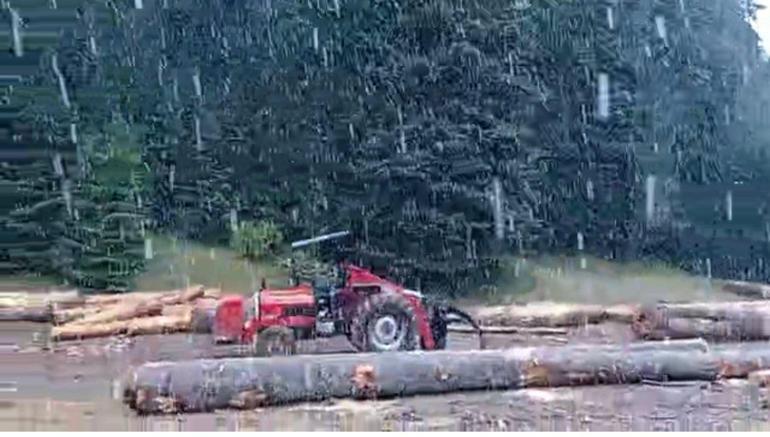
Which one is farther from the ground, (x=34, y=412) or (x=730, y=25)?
(x=730, y=25)

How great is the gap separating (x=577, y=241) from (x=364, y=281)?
1.32 meters

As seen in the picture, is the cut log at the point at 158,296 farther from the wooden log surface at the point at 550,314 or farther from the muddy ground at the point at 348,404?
the wooden log surface at the point at 550,314

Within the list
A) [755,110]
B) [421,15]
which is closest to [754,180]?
[755,110]

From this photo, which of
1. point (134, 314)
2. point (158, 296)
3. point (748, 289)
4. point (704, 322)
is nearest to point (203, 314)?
point (158, 296)

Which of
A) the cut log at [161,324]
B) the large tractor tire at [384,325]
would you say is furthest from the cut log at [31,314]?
the large tractor tire at [384,325]

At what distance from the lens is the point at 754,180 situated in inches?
275

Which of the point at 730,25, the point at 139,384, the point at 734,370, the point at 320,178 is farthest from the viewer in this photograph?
the point at 730,25

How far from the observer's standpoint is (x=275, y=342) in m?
6.66

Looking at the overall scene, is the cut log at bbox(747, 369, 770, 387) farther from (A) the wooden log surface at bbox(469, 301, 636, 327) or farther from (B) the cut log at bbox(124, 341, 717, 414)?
(A) the wooden log surface at bbox(469, 301, 636, 327)

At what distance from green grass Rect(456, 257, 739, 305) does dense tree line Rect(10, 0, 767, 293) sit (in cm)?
12

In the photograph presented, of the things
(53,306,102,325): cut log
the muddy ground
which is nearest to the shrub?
the muddy ground

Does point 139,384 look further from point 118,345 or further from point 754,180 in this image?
point 754,180

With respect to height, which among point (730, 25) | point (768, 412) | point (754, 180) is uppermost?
point (730, 25)

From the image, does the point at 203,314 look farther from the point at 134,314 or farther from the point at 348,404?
the point at 348,404
